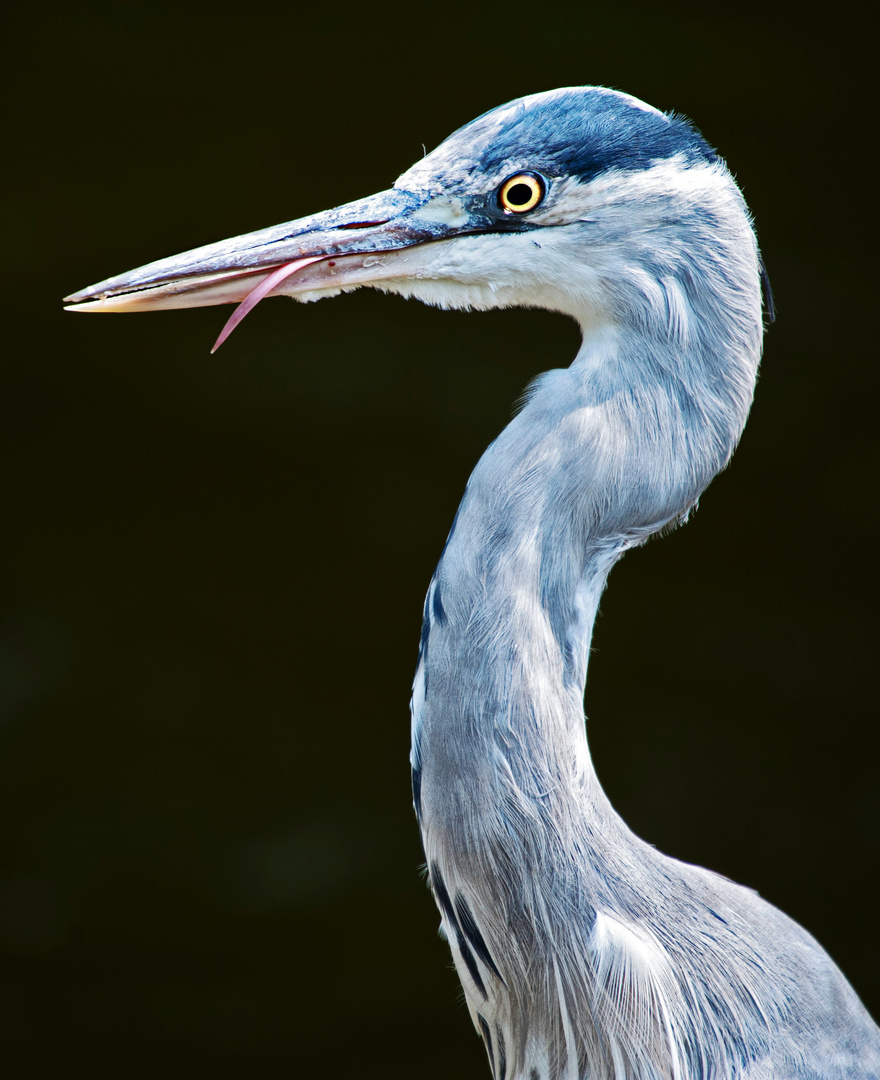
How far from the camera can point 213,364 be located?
266cm

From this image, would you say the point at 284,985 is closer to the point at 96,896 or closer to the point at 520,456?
the point at 96,896

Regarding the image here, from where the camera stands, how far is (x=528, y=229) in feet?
3.27

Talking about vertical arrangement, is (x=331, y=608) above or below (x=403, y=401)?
below

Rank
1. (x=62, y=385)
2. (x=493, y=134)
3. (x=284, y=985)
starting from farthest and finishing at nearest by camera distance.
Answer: (x=284, y=985)
(x=62, y=385)
(x=493, y=134)

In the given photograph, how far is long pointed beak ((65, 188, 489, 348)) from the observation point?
101 centimetres

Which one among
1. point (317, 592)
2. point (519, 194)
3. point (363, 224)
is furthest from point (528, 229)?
point (317, 592)

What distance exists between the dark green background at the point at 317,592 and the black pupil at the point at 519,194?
159cm

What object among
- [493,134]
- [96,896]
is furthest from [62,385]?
[493,134]

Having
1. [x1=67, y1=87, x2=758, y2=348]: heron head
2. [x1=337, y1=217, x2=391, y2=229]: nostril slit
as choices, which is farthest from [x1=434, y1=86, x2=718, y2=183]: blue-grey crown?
[x1=337, y1=217, x2=391, y2=229]: nostril slit

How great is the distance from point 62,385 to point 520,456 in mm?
1973

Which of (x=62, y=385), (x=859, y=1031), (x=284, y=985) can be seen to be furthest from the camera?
(x=284, y=985)

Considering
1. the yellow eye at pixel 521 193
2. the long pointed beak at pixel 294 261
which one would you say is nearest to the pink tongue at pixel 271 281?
the long pointed beak at pixel 294 261

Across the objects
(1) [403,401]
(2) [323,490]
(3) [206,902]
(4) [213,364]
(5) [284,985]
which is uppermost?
(4) [213,364]

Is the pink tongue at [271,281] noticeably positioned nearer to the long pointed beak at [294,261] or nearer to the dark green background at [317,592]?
the long pointed beak at [294,261]
